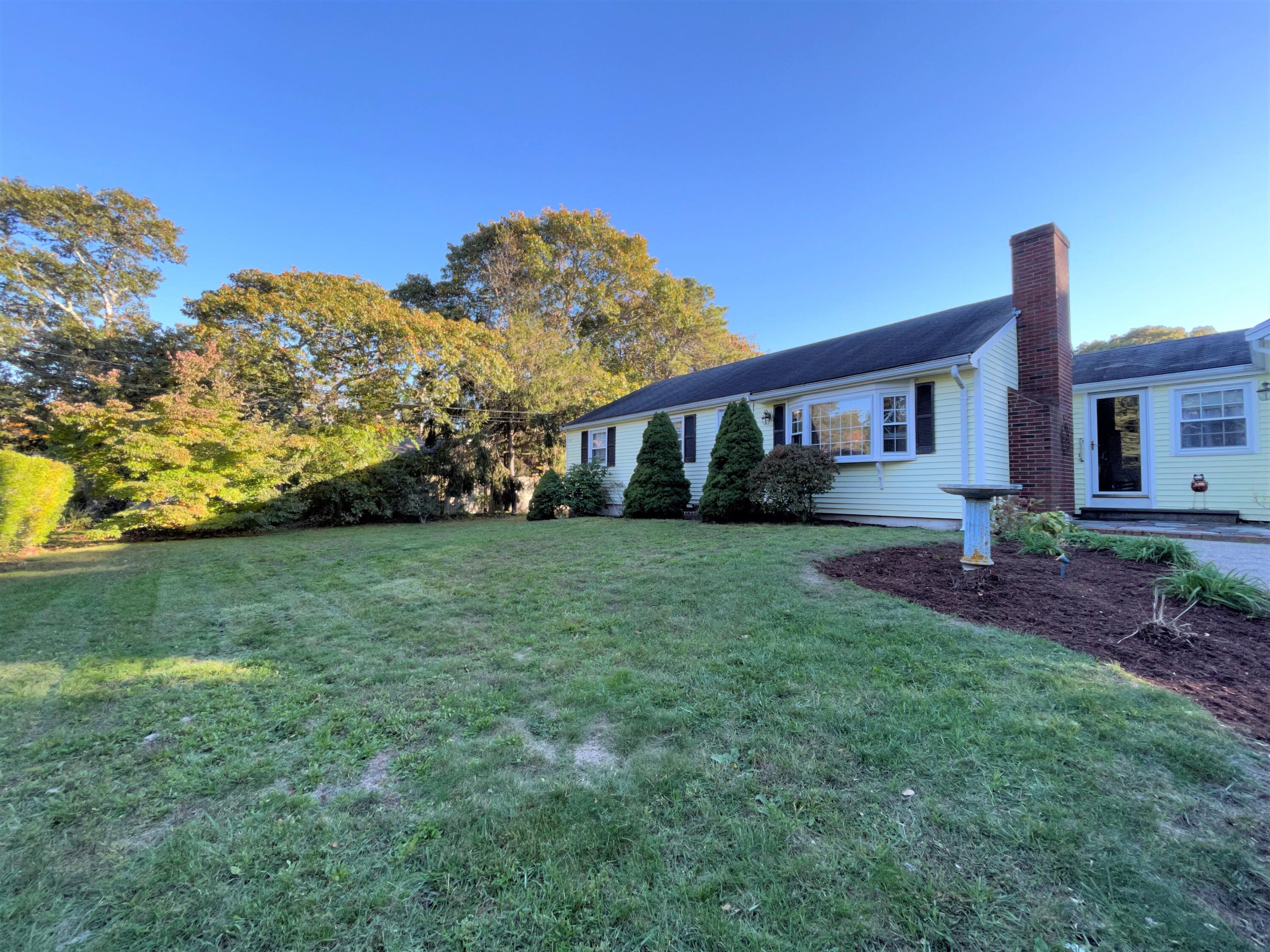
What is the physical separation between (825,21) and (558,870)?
13.4m

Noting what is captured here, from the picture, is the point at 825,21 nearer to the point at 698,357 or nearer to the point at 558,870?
the point at 558,870

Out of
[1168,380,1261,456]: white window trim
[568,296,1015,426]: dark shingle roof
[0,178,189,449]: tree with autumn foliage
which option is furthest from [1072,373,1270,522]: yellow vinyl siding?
[0,178,189,449]: tree with autumn foliage

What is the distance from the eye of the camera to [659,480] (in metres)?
11.5

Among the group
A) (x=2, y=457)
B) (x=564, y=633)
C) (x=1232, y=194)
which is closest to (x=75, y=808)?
(x=564, y=633)

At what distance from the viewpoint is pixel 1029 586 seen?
412 centimetres

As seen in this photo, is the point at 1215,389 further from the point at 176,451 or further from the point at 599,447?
the point at 176,451

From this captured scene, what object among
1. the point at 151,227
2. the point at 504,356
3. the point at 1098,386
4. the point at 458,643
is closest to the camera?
the point at 458,643

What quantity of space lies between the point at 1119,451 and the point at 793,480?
296 inches

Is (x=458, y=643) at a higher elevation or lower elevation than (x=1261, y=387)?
lower

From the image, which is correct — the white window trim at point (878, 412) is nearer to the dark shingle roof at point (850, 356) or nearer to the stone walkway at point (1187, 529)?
the dark shingle roof at point (850, 356)

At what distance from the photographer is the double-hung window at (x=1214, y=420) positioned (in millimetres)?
7605

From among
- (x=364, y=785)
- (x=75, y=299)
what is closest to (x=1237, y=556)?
(x=364, y=785)

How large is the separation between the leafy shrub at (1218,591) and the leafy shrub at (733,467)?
225 inches

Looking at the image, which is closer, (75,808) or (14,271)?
(75,808)
